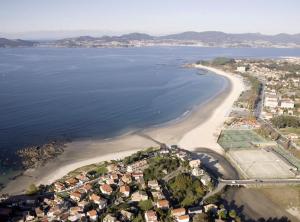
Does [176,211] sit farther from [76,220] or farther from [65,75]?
[65,75]

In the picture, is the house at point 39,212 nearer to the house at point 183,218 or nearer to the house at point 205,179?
the house at point 183,218

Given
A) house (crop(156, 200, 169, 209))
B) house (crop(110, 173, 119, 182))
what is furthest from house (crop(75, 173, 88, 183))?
house (crop(156, 200, 169, 209))

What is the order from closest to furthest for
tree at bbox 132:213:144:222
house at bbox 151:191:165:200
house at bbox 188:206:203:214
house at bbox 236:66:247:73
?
tree at bbox 132:213:144:222, house at bbox 188:206:203:214, house at bbox 151:191:165:200, house at bbox 236:66:247:73

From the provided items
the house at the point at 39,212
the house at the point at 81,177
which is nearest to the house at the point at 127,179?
the house at the point at 81,177

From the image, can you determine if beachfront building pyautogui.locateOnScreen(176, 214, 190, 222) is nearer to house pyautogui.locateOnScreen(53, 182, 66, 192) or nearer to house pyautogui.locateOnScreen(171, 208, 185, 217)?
house pyautogui.locateOnScreen(171, 208, 185, 217)

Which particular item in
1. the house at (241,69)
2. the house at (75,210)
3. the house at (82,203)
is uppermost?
the house at (75,210)

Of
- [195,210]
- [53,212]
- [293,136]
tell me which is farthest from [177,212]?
[293,136]
